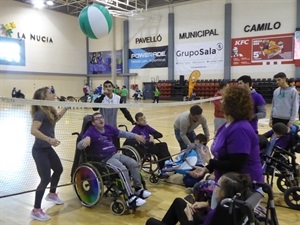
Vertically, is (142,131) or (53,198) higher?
(142,131)

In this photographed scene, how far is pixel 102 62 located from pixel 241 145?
84.9 ft

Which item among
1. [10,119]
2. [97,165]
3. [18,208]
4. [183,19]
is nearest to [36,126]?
[97,165]

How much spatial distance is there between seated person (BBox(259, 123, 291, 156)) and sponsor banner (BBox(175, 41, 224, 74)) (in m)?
17.5

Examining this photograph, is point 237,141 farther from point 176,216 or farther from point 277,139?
point 277,139

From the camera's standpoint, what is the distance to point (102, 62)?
88.2ft

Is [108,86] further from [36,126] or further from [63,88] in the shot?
[63,88]

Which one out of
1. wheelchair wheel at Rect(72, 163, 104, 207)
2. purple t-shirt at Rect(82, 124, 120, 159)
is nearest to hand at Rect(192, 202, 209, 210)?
wheelchair wheel at Rect(72, 163, 104, 207)

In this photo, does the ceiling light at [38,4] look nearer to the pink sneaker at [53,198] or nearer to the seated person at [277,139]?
the pink sneaker at [53,198]

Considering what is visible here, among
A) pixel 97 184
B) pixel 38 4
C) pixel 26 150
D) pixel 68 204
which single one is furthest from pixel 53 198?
pixel 38 4

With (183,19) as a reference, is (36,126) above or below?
below

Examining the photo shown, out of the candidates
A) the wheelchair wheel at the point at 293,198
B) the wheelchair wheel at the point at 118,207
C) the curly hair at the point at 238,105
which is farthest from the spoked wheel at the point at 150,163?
the curly hair at the point at 238,105

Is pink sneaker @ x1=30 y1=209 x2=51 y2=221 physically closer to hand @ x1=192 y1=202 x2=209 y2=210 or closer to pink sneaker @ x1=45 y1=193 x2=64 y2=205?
pink sneaker @ x1=45 y1=193 x2=64 y2=205

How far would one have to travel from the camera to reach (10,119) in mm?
11180

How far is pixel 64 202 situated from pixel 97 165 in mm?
681
